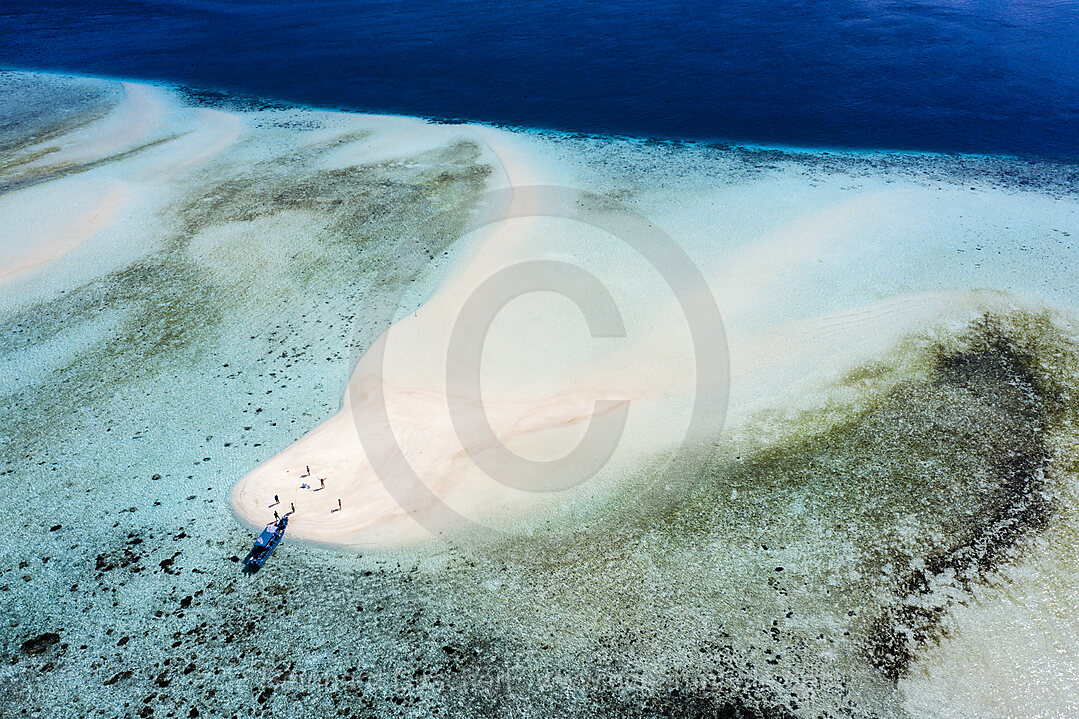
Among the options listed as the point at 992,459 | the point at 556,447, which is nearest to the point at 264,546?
the point at 556,447

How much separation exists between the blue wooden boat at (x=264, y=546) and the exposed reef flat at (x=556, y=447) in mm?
365

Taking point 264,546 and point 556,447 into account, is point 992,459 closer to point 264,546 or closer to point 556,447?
point 556,447

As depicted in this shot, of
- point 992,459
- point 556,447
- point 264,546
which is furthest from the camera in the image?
point 556,447

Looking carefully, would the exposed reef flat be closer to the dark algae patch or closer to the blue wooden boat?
the dark algae patch

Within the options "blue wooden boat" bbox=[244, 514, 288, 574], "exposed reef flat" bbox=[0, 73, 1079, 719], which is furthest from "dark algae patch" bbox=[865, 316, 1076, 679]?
"blue wooden boat" bbox=[244, 514, 288, 574]

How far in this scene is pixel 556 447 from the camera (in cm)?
1972

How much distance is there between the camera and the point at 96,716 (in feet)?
43.0

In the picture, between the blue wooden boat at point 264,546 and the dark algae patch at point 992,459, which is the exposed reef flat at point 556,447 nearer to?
the dark algae patch at point 992,459

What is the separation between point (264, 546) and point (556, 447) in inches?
343

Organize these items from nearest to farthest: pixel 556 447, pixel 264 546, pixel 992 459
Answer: pixel 264 546 < pixel 992 459 < pixel 556 447

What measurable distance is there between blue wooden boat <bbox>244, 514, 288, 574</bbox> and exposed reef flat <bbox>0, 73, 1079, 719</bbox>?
1.20ft

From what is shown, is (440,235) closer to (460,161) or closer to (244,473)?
(460,161)

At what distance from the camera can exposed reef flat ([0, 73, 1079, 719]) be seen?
13.9 metres

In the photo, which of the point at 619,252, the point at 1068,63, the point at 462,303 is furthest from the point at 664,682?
the point at 1068,63
